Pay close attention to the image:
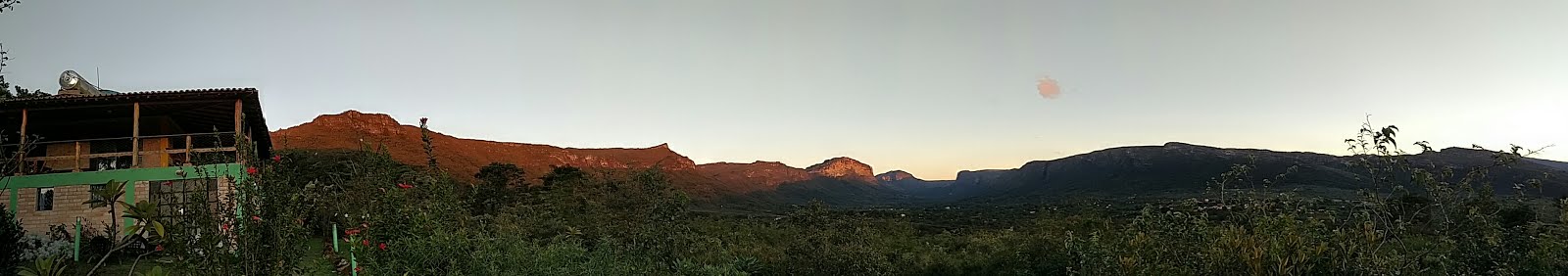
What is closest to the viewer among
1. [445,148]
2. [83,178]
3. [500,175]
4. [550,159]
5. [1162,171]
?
[83,178]

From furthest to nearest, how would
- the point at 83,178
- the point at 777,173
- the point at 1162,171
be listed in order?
the point at 777,173, the point at 1162,171, the point at 83,178

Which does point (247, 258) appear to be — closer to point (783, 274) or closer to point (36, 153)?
point (783, 274)

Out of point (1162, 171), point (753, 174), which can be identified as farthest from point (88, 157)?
point (753, 174)

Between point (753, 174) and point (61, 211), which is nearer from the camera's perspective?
point (61, 211)

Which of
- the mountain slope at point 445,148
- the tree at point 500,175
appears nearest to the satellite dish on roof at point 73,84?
the tree at point 500,175

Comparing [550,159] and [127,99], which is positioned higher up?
[550,159]

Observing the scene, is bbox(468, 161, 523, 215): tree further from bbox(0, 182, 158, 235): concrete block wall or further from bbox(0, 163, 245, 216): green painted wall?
bbox(0, 182, 158, 235): concrete block wall

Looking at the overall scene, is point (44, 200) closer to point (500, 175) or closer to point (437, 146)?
point (500, 175)

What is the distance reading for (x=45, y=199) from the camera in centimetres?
1491

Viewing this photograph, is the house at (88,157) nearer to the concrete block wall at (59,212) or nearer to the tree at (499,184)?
the concrete block wall at (59,212)

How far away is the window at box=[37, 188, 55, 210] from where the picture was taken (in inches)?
584

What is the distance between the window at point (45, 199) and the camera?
48.7 feet

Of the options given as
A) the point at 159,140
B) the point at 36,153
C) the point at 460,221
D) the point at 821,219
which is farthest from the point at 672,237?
the point at 36,153

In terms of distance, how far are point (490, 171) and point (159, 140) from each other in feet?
49.6
